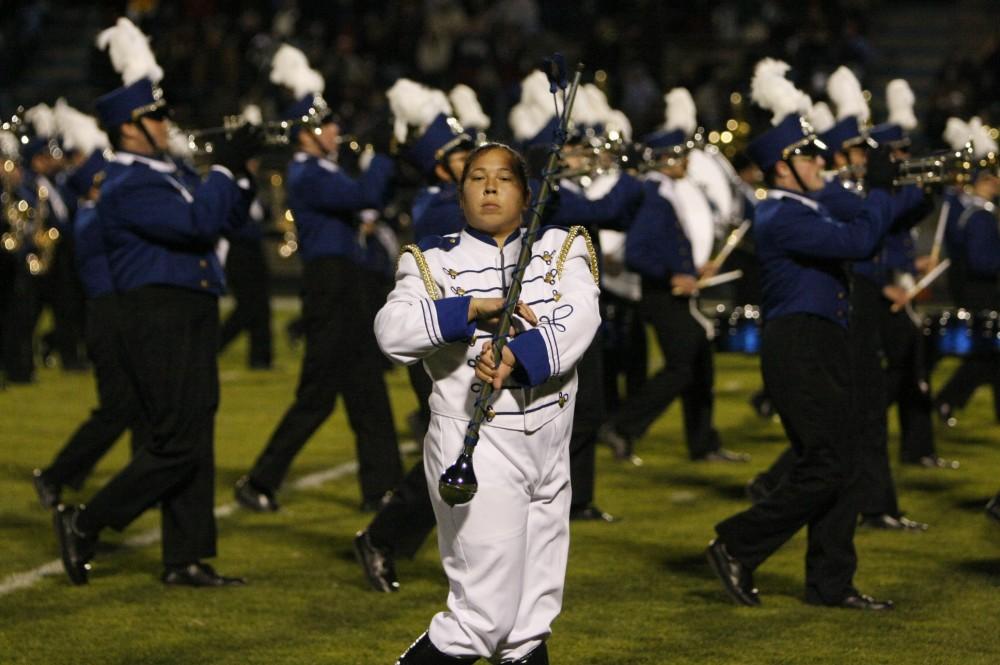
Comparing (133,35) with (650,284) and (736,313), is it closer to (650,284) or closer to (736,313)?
(650,284)

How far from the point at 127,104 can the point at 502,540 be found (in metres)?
3.09

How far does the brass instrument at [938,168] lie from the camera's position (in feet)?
23.3

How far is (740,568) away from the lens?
6.81m

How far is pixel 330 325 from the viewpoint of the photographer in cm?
885

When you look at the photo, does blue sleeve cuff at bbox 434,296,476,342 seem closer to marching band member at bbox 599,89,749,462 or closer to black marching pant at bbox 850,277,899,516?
black marching pant at bbox 850,277,899,516

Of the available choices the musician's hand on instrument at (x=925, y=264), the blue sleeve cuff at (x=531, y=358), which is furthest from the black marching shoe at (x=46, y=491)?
the musician's hand on instrument at (x=925, y=264)

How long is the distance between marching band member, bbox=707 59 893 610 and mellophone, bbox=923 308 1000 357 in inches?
152

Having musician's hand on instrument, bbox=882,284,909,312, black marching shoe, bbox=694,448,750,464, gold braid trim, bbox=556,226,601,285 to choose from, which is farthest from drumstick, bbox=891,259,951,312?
gold braid trim, bbox=556,226,601,285

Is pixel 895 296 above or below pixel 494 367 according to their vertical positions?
below

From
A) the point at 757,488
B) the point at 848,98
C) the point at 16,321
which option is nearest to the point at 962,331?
the point at 757,488

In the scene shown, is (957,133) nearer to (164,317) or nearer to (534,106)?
(534,106)

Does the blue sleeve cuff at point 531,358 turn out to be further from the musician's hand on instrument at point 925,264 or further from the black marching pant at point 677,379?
the musician's hand on instrument at point 925,264

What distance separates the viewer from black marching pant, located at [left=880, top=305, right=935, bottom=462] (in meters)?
9.42

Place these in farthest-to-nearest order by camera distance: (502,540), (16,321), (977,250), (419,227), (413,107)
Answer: (16,321) < (977,250) < (413,107) < (419,227) < (502,540)
